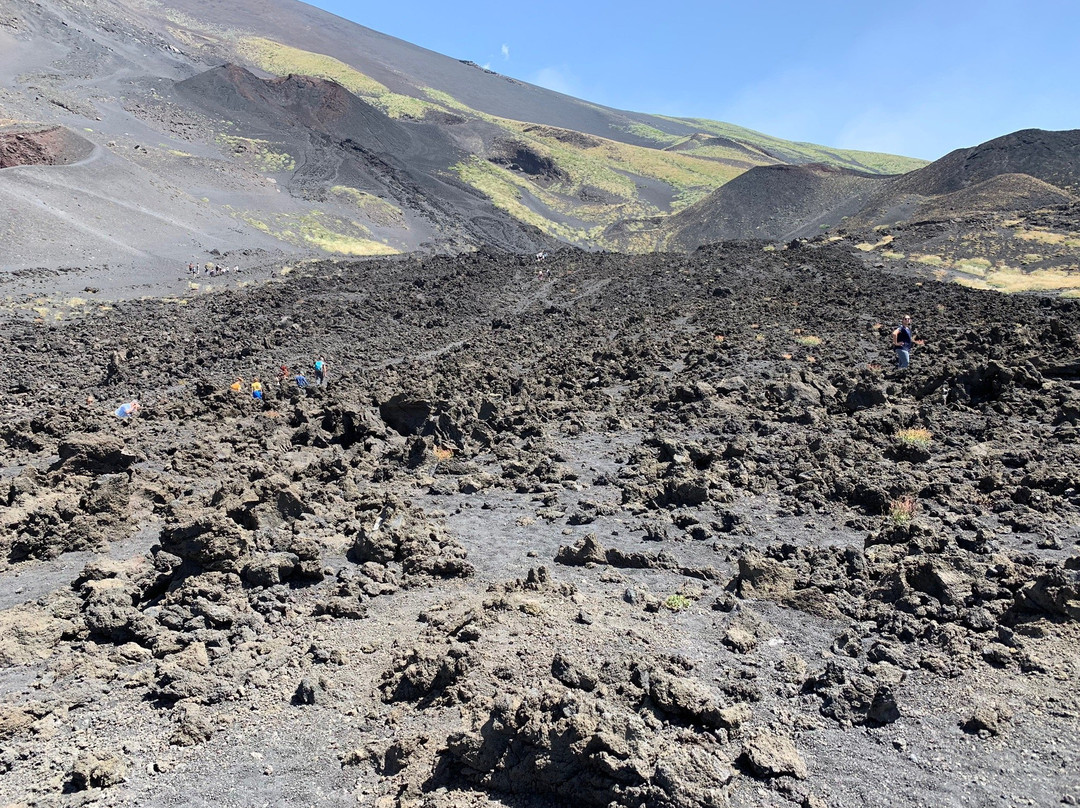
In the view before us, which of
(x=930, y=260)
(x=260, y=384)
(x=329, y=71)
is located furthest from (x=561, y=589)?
(x=329, y=71)

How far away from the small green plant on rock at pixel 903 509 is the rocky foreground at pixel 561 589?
56 mm

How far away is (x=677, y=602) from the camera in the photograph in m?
6.69

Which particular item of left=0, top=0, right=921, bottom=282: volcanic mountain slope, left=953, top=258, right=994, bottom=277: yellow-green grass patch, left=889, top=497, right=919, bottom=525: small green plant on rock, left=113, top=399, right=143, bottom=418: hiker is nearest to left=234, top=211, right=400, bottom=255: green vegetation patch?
left=0, top=0, right=921, bottom=282: volcanic mountain slope

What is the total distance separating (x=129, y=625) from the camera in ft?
20.3

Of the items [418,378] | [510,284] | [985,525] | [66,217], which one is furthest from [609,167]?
[985,525]

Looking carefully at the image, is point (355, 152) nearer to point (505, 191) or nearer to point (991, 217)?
point (505, 191)

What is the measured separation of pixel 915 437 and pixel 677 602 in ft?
20.9

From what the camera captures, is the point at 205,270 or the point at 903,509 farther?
the point at 205,270

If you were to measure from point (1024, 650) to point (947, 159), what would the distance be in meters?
66.6

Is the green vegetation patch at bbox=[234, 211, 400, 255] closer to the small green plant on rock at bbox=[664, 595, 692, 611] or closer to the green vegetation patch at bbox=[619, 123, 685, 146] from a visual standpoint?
the small green plant on rock at bbox=[664, 595, 692, 611]

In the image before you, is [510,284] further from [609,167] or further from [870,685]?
[609,167]

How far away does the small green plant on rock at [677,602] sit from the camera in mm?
6617

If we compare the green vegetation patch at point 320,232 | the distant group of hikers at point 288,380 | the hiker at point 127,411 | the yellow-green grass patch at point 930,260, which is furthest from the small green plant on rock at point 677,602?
the green vegetation patch at point 320,232

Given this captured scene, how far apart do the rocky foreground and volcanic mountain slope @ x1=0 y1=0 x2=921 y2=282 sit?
89.1 feet
